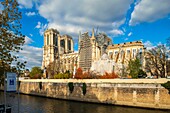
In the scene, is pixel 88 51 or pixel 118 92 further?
pixel 88 51

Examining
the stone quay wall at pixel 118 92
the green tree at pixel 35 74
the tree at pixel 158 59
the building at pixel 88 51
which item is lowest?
the stone quay wall at pixel 118 92

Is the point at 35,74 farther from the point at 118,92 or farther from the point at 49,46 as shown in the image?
the point at 118,92

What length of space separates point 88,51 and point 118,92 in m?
57.5

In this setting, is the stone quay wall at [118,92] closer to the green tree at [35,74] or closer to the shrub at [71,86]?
the shrub at [71,86]

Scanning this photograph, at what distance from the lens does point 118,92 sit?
33.9m

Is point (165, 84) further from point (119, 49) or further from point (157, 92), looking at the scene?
point (119, 49)

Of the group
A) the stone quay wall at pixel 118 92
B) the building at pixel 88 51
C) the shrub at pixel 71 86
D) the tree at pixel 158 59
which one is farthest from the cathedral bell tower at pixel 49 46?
the tree at pixel 158 59

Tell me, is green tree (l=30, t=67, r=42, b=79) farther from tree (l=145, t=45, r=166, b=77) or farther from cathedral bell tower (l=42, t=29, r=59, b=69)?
tree (l=145, t=45, r=166, b=77)

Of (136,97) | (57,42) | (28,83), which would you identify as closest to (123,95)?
(136,97)

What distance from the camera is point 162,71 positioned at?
4169 cm

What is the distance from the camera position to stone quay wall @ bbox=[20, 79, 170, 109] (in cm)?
2958

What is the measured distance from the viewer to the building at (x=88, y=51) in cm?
8131

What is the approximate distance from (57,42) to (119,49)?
155 feet

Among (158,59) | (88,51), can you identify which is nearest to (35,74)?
(88,51)
